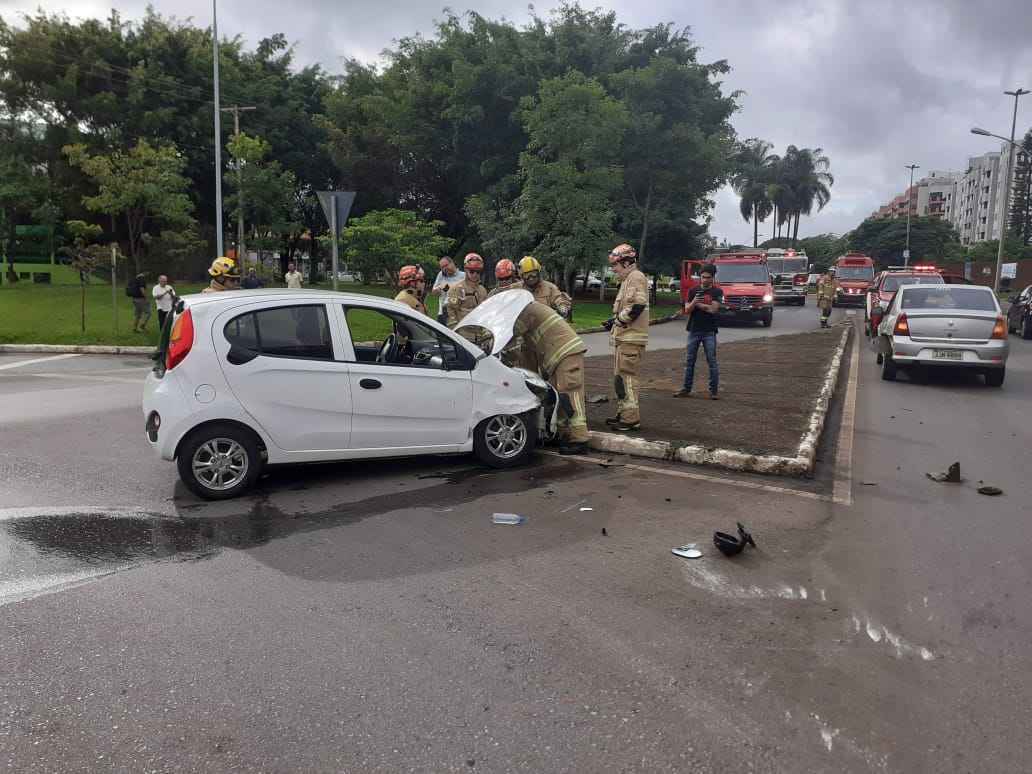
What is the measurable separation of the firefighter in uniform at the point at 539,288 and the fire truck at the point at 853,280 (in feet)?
107

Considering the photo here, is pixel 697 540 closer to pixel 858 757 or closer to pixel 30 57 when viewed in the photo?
pixel 858 757

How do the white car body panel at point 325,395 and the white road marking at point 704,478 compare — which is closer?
the white car body panel at point 325,395

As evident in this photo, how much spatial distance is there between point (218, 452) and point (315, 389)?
82 centimetres

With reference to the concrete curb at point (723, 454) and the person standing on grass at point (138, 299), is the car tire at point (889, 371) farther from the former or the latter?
the person standing on grass at point (138, 299)

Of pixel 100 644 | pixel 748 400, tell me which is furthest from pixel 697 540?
pixel 748 400

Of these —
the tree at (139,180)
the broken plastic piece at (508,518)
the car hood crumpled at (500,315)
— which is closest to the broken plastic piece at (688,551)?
the broken plastic piece at (508,518)

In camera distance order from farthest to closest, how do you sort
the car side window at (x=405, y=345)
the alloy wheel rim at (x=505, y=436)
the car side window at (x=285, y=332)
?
the alloy wheel rim at (x=505, y=436)
the car side window at (x=405, y=345)
the car side window at (x=285, y=332)

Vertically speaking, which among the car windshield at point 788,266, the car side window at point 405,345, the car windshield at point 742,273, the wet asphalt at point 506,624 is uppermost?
the car windshield at point 788,266

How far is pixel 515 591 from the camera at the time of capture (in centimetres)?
418

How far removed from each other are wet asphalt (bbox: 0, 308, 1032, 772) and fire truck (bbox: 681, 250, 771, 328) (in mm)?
19527

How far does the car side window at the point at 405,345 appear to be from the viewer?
632 centimetres

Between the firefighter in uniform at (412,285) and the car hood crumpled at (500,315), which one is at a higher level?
the firefighter in uniform at (412,285)

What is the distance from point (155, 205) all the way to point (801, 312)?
27.9 meters

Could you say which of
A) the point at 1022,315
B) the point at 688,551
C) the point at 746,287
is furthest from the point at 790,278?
the point at 688,551
